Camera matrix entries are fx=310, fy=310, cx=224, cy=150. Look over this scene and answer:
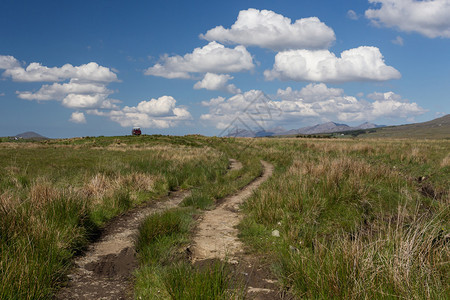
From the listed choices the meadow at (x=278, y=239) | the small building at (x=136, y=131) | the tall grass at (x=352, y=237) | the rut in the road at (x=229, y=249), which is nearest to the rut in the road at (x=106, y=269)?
the meadow at (x=278, y=239)

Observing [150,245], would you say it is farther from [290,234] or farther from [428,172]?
[428,172]

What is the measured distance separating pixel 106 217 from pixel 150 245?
311cm

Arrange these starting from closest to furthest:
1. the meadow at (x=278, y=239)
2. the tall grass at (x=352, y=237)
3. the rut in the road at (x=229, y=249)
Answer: the tall grass at (x=352, y=237), the meadow at (x=278, y=239), the rut in the road at (x=229, y=249)

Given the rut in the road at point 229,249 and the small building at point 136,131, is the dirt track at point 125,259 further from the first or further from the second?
the small building at point 136,131

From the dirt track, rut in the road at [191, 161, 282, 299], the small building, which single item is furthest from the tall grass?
the small building

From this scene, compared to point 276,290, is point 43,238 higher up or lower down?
higher up

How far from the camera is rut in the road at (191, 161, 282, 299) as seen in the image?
446 centimetres

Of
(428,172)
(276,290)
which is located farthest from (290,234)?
(428,172)

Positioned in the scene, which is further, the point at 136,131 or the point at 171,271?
the point at 136,131

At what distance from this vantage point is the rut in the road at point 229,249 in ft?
14.6

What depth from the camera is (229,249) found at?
19.2 ft

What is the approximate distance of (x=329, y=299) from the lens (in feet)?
11.8

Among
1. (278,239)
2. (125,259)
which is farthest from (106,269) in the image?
(278,239)

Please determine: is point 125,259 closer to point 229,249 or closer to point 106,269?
point 106,269
